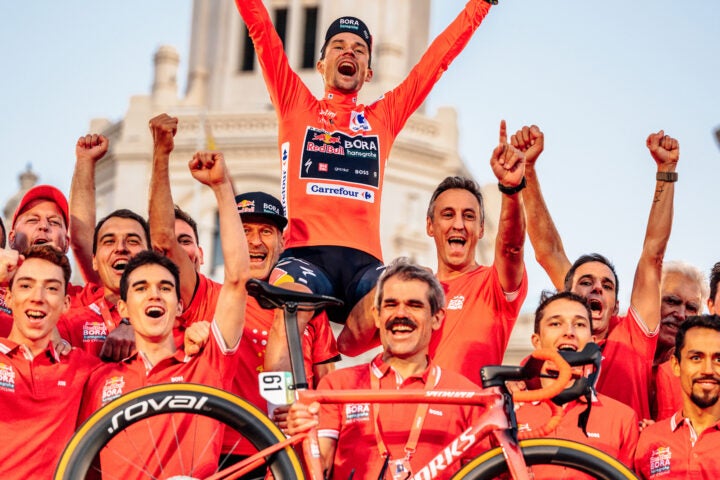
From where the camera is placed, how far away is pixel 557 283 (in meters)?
10.1

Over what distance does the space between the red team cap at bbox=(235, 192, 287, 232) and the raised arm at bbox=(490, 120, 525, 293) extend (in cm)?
134

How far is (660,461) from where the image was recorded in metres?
7.75

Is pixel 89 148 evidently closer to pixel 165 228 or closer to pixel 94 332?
pixel 165 228

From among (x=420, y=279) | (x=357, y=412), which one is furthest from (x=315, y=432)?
(x=420, y=279)

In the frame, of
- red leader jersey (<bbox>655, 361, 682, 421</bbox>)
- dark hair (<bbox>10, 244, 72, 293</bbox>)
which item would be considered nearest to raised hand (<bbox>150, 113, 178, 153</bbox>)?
dark hair (<bbox>10, 244, 72, 293</bbox>)

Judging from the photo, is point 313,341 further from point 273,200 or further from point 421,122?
point 421,122

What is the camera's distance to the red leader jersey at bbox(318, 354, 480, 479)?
24.1 ft

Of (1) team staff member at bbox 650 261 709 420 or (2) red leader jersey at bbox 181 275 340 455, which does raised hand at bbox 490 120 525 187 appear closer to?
(2) red leader jersey at bbox 181 275 340 455

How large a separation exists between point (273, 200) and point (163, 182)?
2.27ft

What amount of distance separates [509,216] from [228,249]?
1.81 meters

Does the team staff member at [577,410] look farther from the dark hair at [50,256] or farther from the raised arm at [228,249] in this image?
the dark hair at [50,256]

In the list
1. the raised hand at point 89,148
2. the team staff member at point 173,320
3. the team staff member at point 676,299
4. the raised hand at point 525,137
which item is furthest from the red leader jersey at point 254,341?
the team staff member at point 676,299

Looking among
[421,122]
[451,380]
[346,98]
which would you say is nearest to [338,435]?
[451,380]

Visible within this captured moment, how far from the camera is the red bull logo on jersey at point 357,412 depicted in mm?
7406
